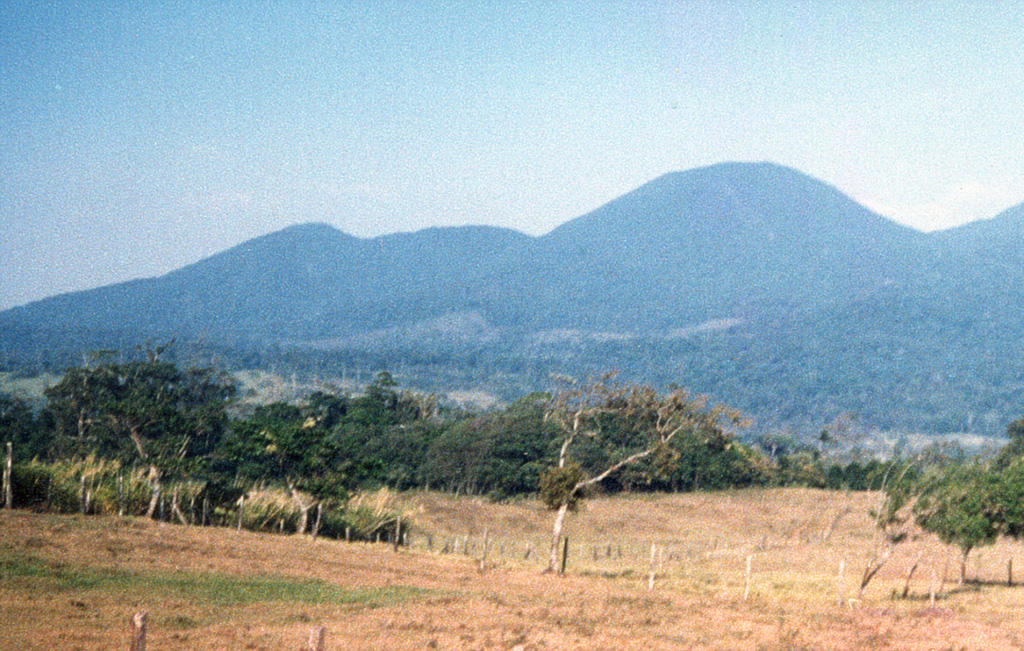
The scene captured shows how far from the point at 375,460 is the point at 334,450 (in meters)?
2.47

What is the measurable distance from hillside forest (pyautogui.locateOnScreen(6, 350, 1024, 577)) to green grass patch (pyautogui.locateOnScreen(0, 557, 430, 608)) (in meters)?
5.48

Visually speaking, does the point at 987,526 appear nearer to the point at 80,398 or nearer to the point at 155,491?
the point at 155,491

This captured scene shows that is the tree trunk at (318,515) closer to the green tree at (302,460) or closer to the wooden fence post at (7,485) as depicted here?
the green tree at (302,460)

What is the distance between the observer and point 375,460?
32.2 m

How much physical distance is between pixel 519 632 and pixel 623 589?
24.4 feet

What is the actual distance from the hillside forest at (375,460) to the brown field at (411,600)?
1.84 meters

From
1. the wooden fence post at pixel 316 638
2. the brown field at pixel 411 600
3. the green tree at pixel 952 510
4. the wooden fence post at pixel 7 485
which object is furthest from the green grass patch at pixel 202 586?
the green tree at pixel 952 510

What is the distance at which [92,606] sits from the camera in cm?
1413

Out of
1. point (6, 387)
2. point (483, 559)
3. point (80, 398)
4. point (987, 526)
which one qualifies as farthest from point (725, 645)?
point (6, 387)

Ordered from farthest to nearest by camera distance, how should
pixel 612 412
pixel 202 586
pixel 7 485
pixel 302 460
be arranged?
pixel 302 460 → pixel 612 412 → pixel 7 485 → pixel 202 586

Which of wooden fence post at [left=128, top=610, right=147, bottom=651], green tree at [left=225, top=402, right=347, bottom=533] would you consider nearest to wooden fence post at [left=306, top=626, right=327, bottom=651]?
wooden fence post at [left=128, top=610, right=147, bottom=651]

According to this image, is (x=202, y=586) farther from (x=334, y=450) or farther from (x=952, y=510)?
(x=952, y=510)

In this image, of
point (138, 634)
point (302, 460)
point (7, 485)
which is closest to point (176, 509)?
point (7, 485)

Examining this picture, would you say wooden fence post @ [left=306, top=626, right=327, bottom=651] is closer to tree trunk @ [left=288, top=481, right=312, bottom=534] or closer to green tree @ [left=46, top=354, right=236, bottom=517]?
green tree @ [left=46, top=354, right=236, bottom=517]
